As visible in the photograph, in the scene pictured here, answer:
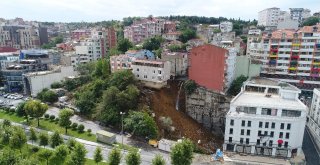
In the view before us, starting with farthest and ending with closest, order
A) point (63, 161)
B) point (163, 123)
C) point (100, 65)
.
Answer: point (100, 65) → point (163, 123) → point (63, 161)

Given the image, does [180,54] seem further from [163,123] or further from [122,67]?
[163,123]

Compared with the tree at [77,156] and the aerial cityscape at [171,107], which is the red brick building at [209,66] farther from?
the tree at [77,156]

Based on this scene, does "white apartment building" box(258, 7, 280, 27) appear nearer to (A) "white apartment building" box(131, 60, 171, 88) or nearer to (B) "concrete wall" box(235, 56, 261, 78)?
(B) "concrete wall" box(235, 56, 261, 78)

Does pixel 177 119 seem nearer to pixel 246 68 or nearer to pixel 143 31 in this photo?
pixel 246 68

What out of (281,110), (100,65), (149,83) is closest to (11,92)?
(100,65)

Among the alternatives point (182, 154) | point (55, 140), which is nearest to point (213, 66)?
point (182, 154)

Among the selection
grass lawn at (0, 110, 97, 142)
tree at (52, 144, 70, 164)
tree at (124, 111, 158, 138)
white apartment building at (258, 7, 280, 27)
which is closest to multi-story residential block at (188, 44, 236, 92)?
tree at (124, 111, 158, 138)
